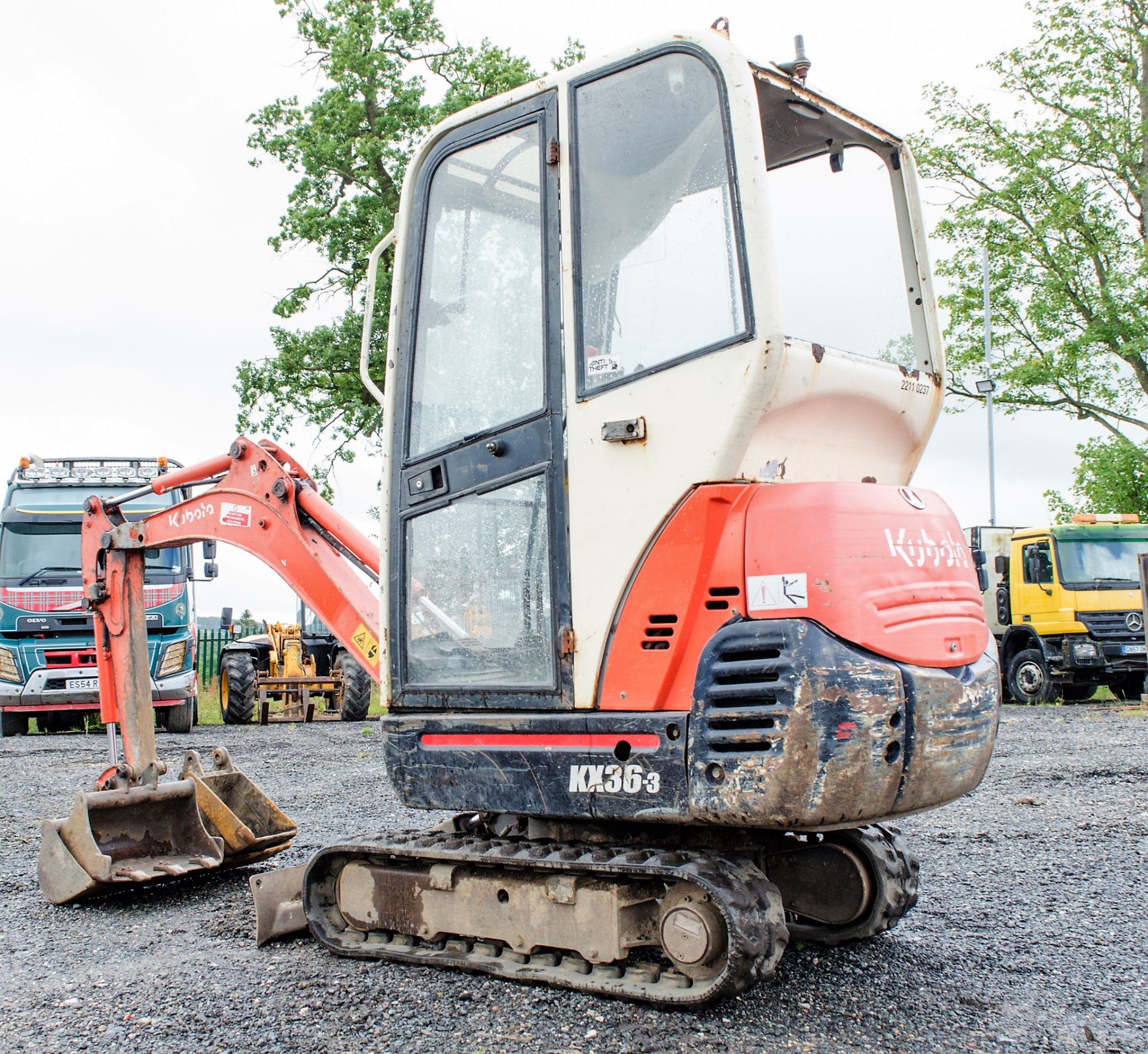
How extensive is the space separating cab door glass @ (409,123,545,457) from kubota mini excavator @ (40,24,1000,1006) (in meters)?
0.01

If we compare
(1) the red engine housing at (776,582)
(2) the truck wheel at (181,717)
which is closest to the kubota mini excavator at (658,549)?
(1) the red engine housing at (776,582)

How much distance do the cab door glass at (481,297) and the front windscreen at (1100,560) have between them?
50.4 ft

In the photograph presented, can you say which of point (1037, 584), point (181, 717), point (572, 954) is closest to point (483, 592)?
point (572, 954)

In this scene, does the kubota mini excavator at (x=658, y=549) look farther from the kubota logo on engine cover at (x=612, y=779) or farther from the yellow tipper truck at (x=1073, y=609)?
the yellow tipper truck at (x=1073, y=609)

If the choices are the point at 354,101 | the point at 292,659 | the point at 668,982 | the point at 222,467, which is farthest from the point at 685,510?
the point at 354,101

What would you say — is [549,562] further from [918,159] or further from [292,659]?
[918,159]

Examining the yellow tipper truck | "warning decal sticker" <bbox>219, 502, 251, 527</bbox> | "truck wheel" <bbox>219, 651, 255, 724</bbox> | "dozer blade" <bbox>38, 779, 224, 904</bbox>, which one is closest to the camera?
"dozer blade" <bbox>38, 779, 224, 904</bbox>

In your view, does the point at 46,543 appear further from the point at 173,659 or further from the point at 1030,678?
the point at 1030,678

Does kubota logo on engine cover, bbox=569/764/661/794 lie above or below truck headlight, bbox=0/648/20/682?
below

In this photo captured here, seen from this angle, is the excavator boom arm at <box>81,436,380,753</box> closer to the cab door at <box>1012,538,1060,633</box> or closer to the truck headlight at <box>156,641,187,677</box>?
the truck headlight at <box>156,641,187,677</box>

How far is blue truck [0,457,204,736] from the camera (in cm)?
1395

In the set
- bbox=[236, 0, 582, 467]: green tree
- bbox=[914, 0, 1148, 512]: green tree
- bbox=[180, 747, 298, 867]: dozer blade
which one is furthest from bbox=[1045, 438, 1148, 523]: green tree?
bbox=[180, 747, 298, 867]: dozer blade

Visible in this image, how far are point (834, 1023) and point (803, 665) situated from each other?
1.16 meters

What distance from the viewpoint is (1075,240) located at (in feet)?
93.3
